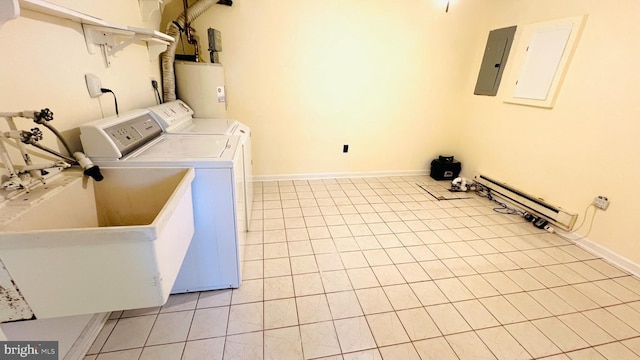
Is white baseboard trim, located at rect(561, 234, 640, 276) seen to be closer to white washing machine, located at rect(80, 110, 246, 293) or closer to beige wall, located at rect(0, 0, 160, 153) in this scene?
white washing machine, located at rect(80, 110, 246, 293)

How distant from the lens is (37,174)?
1.00 m

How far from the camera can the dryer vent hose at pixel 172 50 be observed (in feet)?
7.52

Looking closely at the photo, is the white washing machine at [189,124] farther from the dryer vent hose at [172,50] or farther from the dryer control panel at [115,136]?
the dryer control panel at [115,136]

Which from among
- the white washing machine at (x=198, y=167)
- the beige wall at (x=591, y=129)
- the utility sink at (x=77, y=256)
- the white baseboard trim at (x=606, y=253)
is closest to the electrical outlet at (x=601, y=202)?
the beige wall at (x=591, y=129)

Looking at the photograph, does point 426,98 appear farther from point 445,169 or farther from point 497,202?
point 497,202

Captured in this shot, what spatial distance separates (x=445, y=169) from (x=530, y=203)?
43.2 inches

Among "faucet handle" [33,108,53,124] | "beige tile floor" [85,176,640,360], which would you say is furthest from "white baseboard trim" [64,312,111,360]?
"faucet handle" [33,108,53,124]

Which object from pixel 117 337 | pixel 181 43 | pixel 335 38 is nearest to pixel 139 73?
pixel 181 43

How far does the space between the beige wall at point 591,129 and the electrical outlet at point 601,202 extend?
35 mm

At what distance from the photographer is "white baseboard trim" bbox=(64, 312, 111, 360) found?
117 centimetres

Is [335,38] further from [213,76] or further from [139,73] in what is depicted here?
[139,73]

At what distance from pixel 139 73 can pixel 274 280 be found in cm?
185

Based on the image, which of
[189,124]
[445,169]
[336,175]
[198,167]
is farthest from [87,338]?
[445,169]

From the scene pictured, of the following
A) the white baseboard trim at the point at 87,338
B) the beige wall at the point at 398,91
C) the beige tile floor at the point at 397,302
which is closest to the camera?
the white baseboard trim at the point at 87,338
